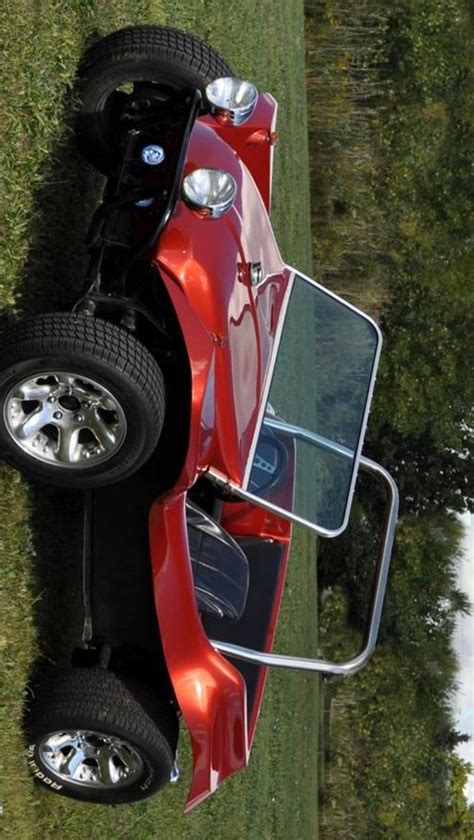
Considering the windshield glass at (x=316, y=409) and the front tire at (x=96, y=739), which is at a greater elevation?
the windshield glass at (x=316, y=409)

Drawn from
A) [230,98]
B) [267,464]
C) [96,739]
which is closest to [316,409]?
[267,464]

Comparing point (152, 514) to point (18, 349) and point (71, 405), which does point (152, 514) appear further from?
point (18, 349)

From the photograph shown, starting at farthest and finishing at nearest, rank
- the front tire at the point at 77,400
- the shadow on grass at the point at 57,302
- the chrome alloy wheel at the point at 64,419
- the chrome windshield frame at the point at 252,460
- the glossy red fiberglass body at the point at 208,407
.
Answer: the shadow on grass at the point at 57,302
the chrome windshield frame at the point at 252,460
the glossy red fiberglass body at the point at 208,407
the chrome alloy wheel at the point at 64,419
the front tire at the point at 77,400

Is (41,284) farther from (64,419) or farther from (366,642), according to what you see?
(366,642)

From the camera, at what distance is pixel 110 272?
4.18 meters

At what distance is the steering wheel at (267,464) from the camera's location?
4309 millimetres

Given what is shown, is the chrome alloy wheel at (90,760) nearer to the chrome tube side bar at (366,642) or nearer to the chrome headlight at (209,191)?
the chrome tube side bar at (366,642)

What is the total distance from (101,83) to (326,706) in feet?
34.4

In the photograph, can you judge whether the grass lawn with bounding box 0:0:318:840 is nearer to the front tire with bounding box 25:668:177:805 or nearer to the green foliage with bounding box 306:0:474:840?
the front tire with bounding box 25:668:177:805

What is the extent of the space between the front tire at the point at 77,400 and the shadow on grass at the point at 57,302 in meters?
0.66

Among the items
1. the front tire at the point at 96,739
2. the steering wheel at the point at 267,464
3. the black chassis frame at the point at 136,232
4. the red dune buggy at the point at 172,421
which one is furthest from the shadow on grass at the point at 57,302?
the steering wheel at the point at 267,464

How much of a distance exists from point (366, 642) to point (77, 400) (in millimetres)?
1640

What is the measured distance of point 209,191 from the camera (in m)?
3.98

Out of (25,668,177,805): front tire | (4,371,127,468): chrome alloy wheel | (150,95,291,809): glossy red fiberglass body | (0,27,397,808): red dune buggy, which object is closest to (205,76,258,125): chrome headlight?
(0,27,397,808): red dune buggy
